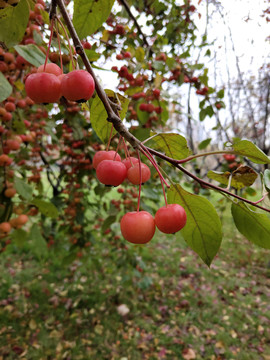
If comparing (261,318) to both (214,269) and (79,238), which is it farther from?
(79,238)

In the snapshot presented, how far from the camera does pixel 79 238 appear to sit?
2.90m

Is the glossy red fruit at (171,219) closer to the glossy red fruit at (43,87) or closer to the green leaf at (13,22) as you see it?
the glossy red fruit at (43,87)

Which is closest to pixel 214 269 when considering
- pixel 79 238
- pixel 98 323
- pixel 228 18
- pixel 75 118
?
pixel 98 323

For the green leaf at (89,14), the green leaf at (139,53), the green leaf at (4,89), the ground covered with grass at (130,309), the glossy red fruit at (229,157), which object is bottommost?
the ground covered with grass at (130,309)

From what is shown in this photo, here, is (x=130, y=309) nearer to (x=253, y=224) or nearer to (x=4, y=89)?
(x=253, y=224)

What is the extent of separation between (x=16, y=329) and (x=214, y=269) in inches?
136

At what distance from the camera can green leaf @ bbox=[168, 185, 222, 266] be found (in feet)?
2.24

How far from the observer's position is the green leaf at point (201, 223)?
0.68m

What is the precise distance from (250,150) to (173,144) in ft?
0.72

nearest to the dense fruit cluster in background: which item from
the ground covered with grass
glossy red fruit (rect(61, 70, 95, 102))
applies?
glossy red fruit (rect(61, 70, 95, 102))

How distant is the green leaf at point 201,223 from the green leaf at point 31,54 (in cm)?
74

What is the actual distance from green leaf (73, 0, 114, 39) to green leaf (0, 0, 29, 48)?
0.60 feet

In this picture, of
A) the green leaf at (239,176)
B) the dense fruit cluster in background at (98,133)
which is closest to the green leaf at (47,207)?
the dense fruit cluster in background at (98,133)

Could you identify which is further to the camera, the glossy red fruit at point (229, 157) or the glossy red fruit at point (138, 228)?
the glossy red fruit at point (229, 157)
